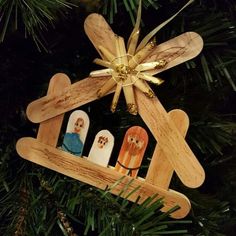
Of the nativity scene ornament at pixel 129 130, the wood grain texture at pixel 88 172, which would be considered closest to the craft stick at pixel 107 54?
the nativity scene ornament at pixel 129 130

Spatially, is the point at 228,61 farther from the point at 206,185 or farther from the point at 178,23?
the point at 206,185

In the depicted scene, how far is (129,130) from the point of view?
45cm

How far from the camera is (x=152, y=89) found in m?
0.48

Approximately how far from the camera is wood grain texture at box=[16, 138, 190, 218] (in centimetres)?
44

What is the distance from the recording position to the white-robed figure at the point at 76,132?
1.51ft

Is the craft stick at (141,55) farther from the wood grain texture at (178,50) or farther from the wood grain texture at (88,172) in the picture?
the wood grain texture at (88,172)

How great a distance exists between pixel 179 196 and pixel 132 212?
6 centimetres

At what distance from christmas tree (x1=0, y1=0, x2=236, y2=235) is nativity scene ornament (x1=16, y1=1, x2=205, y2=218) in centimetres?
2

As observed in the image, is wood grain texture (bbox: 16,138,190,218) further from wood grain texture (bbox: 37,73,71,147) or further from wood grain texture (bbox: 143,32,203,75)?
wood grain texture (bbox: 143,32,203,75)

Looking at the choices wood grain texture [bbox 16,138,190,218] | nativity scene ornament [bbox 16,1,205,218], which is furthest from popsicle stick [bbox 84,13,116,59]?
wood grain texture [bbox 16,138,190,218]

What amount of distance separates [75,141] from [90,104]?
0.05 m

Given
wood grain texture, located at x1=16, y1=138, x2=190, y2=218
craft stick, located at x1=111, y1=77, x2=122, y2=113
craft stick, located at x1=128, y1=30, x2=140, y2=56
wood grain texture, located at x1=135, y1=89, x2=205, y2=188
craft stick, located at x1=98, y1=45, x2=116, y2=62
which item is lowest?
wood grain texture, located at x1=16, y1=138, x2=190, y2=218

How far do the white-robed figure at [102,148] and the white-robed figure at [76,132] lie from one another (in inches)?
0.5

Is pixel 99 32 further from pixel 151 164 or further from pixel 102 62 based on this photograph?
pixel 151 164
